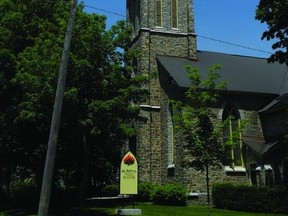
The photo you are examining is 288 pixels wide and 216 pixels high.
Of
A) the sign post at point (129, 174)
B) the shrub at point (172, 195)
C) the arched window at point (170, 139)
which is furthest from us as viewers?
the arched window at point (170, 139)

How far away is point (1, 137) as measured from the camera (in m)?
27.2

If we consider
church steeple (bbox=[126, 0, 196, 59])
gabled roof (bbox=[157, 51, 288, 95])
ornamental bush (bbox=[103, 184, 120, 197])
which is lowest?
ornamental bush (bbox=[103, 184, 120, 197])

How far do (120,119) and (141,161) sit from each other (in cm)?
1390

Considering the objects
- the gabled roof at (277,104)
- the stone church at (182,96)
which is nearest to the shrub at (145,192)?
the stone church at (182,96)

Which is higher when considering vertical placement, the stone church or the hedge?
the stone church

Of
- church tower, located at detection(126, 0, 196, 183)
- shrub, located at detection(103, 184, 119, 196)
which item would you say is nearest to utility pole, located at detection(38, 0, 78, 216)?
church tower, located at detection(126, 0, 196, 183)

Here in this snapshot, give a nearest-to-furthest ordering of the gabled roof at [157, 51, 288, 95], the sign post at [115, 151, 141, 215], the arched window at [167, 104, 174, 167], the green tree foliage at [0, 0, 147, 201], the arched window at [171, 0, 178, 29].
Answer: the green tree foliage at [0, 0, 147, 201], the sign post at [115, 151, 141, 215], the arched window at [167, 104, 174, 167], the gabled roof at [157, 51, 288, 95], the arched window at [171, 0, 178, 29]

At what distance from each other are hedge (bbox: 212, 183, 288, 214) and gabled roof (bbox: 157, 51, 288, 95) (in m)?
8.49

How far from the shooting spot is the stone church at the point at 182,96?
30391 millimetres

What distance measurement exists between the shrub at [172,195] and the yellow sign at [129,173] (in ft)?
30.0

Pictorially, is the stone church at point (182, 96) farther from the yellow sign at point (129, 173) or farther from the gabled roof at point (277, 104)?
the yellow sign at point (129, 173)

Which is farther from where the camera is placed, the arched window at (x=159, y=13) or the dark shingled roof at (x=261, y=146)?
the arched window at (x=159, y=13)

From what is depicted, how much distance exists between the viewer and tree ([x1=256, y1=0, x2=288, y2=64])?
857 inches

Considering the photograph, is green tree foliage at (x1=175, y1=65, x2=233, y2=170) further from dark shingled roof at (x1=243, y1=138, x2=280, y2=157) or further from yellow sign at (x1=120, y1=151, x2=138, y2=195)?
dark shingled roof at (x1=243, y1=138, x2=280, y2=157)
